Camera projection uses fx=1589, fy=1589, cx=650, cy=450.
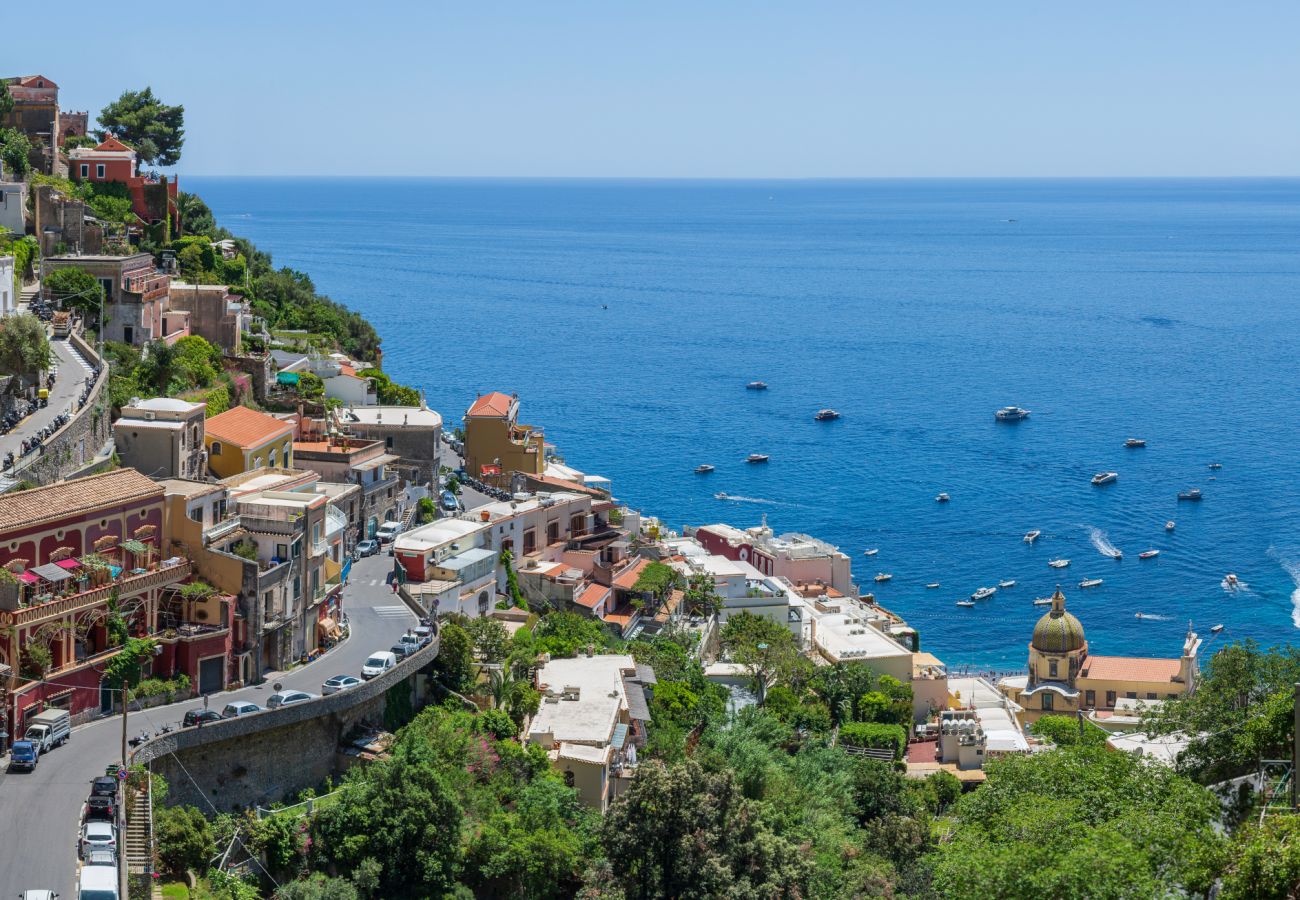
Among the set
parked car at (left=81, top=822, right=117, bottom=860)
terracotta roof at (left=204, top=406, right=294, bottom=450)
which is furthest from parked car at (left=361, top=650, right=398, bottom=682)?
terracotta roof at (left=204, top=406, right=294, bottom=450)

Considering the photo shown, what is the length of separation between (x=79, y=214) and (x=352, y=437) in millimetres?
15910

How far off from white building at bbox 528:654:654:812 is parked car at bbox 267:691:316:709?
7.19 meters

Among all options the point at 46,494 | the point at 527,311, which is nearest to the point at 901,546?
the point at 46,494

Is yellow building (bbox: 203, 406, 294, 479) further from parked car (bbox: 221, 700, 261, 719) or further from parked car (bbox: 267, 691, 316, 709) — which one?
parked car (bbox: 221, 700, 261, 719)

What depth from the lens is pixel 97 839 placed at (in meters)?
29.1

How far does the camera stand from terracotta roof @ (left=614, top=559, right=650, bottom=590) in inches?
2265

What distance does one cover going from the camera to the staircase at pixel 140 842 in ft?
97.7

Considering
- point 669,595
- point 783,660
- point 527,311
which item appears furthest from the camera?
point 527,311

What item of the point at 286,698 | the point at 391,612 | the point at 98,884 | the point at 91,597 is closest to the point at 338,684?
the point at 286,698

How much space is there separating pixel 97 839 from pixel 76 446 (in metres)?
18.6

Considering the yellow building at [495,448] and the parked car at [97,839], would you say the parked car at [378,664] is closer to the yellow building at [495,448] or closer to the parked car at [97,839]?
the parked car at [97,839]

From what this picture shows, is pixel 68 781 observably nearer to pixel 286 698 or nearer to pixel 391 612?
pixel 286 698

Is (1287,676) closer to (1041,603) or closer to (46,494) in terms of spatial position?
(46,494)

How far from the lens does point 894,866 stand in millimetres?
41000
